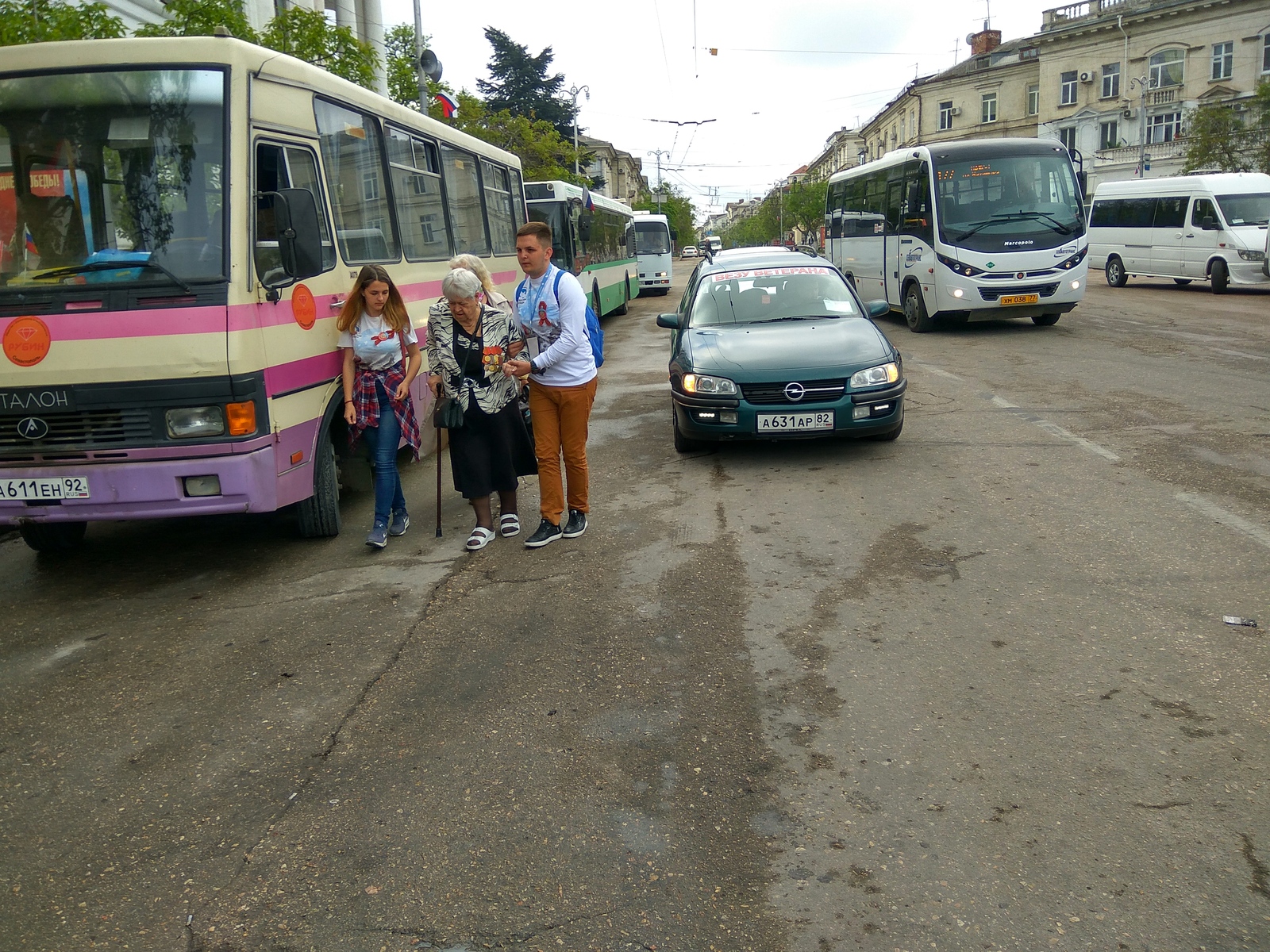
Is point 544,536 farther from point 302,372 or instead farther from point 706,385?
point 706,385

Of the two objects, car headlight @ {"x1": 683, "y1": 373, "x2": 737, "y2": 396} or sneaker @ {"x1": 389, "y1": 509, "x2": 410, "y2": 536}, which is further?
car headlight @ {"x1": 683, "y1": 373, "x2": 737, "y2": 396}

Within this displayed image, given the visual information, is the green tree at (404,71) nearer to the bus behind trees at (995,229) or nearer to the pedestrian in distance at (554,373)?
the bus behind trees at (995,229)

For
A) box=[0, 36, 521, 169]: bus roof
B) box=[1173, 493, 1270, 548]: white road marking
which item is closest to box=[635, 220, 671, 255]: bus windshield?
box=[1173, 493, 1270, 548]: white road marking

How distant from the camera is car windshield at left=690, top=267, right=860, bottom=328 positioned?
31.1ft

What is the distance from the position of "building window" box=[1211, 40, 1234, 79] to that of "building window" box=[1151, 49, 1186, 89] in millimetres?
1753

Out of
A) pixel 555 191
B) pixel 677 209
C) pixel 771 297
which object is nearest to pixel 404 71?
pixel 555 191

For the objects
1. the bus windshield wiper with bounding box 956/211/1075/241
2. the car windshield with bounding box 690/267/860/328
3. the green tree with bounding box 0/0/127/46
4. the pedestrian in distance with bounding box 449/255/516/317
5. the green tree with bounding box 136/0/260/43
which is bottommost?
the car windshield with bounding box 690/267/860/328

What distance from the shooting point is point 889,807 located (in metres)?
3.36

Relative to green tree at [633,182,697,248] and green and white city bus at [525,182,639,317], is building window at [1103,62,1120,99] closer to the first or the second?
green and white city bus at [525,182,639,317]

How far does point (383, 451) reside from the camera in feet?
22.0

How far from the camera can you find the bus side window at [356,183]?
7078 mm

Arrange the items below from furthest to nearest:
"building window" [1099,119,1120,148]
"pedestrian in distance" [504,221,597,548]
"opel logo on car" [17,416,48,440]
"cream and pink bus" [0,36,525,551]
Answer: "building window" [1099,119,1120,148] → "pedestrian in distance" [504,221,597,548] → "opel logo on car" [17,416,48,440] → "cream and pink bus" [0,36,525,551]

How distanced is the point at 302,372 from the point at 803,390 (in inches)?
146

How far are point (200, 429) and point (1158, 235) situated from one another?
1082 inches
